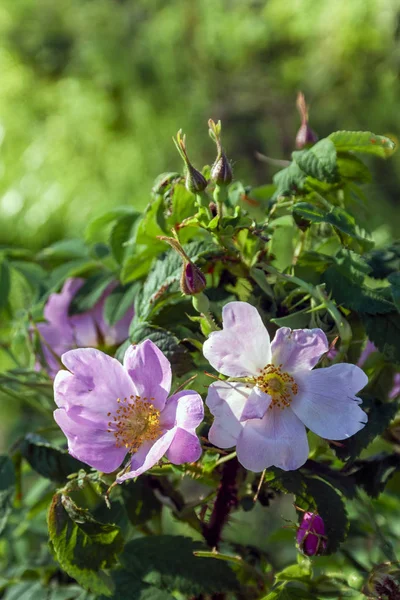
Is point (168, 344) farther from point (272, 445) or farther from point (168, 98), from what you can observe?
point (168, 98)

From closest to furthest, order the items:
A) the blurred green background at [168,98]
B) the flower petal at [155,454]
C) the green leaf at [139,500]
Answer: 1. the flower petal at [155,454]
2. the green leaf at [139,500]
3. the blurred green background at [168,98]

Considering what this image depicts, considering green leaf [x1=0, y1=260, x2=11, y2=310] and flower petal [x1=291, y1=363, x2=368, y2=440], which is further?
green leaf [x1=0, y1=260, x2=11, y2=310]

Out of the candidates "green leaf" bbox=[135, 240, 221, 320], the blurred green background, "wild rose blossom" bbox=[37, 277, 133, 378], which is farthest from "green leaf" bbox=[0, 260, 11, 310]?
the blurred green background

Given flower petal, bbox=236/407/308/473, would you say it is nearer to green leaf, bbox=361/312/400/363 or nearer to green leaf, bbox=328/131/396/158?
green leaf, bbox=361/312/400/363

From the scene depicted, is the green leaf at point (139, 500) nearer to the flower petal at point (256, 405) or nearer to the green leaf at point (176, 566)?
the green leaf at point (176, 566)

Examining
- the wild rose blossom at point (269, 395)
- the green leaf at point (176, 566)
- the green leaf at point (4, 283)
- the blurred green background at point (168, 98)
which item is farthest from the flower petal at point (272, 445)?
the blurred green background at point (168, 98)

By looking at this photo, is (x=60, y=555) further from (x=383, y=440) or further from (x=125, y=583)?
(x=383, y=440)
